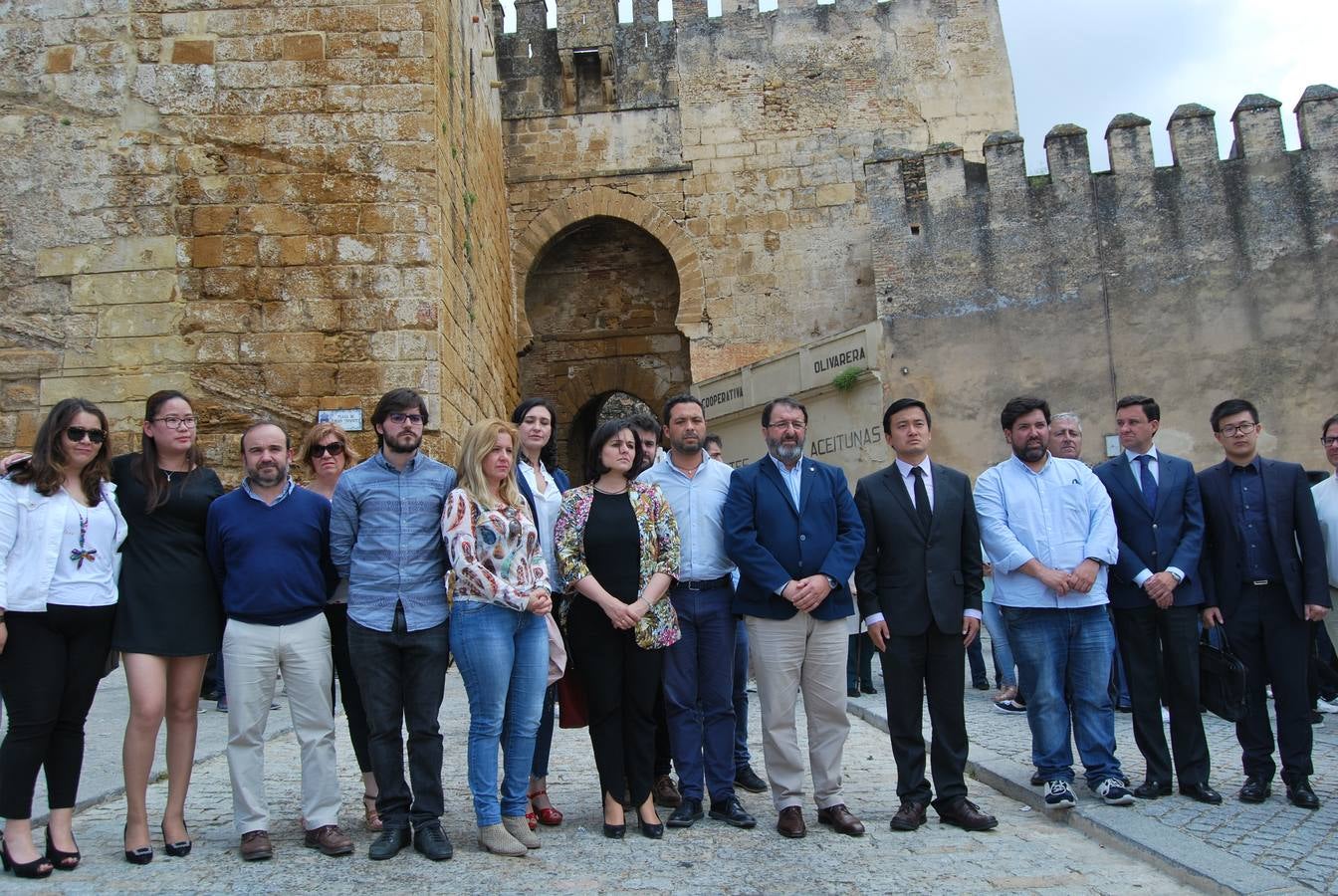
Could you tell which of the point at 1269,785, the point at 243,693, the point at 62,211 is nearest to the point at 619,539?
the point at 243,693

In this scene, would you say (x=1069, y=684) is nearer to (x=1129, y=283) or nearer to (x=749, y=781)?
(x=749, y=781)

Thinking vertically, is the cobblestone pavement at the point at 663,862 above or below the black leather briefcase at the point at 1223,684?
below

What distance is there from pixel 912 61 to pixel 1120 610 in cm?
1150

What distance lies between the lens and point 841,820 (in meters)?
4.41

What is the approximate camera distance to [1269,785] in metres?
4.71

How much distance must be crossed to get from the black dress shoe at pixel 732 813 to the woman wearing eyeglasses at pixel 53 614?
242 cm

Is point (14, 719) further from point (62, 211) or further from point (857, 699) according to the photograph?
point (62, 211)

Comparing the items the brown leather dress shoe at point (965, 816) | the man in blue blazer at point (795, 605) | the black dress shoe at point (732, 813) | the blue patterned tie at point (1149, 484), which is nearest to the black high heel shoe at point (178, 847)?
the black dress shoe at point (732, 813)

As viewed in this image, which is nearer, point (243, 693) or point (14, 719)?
point (14, 719)

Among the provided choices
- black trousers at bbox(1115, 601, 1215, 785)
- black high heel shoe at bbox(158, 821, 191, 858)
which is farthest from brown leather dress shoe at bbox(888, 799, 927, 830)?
black high heel shoe at bbox(158, 821, 191, 858)

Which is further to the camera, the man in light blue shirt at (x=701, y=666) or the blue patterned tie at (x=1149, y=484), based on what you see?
the blue patterned tie at (x=1149, y=484)

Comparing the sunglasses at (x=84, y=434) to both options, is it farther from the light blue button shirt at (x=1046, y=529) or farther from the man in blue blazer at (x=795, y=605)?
the light blue button shirt at (x=1046, y=529)

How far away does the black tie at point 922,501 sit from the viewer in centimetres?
471

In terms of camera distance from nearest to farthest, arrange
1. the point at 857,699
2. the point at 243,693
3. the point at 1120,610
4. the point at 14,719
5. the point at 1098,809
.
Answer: the point at 14,719
the point at 243,693
the point at 1098,809
the point at 1120,610
the point at 857,699
